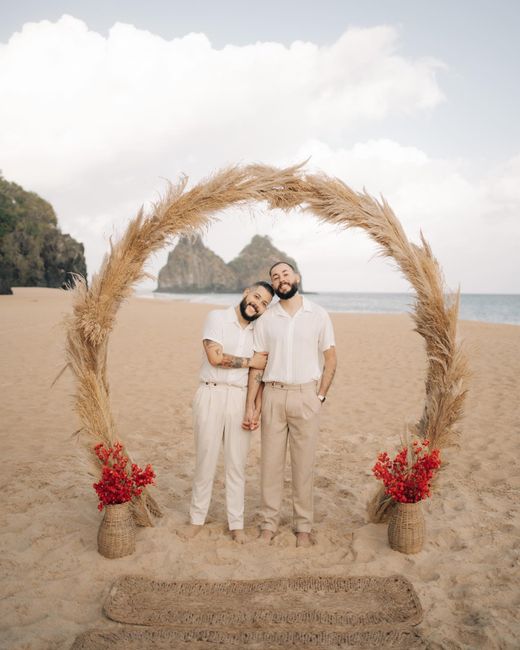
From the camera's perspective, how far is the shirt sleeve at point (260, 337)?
3.99 metres

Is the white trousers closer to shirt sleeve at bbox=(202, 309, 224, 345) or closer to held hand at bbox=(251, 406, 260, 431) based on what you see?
held hand at bbox=(251, 406, 260, 431)

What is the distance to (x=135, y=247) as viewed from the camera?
13.1ft

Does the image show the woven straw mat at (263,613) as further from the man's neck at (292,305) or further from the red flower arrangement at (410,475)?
the man's neck at (292,305)

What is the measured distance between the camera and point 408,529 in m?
3.82

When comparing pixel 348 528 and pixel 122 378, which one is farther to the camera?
pixel 122 378

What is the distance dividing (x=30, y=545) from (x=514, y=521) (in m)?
3.92

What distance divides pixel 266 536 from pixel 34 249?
38377 mm

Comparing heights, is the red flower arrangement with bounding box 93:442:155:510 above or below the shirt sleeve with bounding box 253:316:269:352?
below

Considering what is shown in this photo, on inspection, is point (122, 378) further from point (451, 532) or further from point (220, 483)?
point (451, 532)

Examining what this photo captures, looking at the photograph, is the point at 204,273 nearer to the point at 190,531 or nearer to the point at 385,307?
the point at 385,307

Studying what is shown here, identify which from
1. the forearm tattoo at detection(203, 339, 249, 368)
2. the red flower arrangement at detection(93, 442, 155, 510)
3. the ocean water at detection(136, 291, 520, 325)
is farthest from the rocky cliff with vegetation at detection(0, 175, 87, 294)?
the forearm tattoo at detection(203, 339, 249, 368)

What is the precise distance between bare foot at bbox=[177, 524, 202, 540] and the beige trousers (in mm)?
525

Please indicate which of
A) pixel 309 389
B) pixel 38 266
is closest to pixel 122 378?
pixel 309 389

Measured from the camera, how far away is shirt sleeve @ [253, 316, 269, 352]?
13.1 feet
